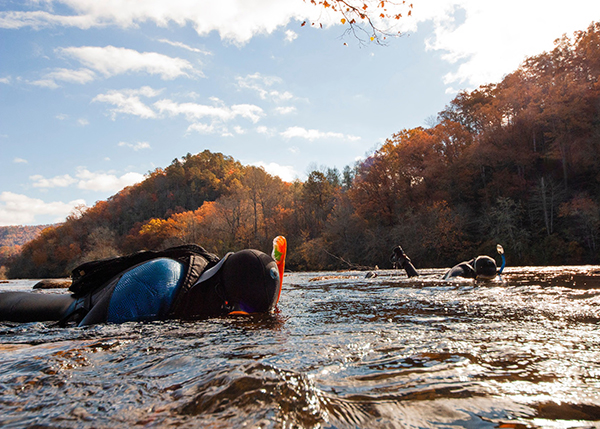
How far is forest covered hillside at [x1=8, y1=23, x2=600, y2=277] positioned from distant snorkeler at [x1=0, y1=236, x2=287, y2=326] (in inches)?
658

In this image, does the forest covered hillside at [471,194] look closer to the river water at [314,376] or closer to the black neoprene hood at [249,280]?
the black neoprene hood at [249,280]

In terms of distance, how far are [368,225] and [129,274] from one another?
1352 inches

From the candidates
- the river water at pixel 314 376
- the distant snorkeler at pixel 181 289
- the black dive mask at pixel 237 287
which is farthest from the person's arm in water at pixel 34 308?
the black dive mask at pixel 237 287

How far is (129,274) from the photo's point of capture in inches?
156

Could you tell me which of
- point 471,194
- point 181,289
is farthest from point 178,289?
point 471,194

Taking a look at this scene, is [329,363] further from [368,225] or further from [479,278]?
[368,225]

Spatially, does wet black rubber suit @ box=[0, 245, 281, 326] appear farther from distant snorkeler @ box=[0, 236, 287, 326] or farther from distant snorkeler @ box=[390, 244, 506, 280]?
distant snorkeler @ box=[390, 244, 506, 280]

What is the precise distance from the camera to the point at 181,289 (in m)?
4.01

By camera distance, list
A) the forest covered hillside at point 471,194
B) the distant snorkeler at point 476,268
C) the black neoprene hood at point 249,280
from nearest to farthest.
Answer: the black neoprene hood at point 249,280, the distant snorkeler at point 476,268, the forest covered hillside at point 471,194

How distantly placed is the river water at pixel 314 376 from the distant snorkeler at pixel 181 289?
0.60 metres

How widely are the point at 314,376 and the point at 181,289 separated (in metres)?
2.67

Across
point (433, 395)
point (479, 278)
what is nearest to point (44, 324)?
point (433, 395)

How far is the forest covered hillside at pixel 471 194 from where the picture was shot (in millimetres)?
26641

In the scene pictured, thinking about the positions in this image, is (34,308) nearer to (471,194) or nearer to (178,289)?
(178,289)
